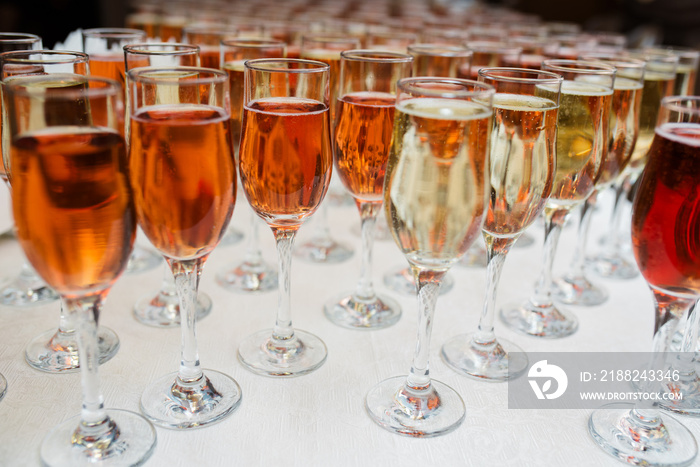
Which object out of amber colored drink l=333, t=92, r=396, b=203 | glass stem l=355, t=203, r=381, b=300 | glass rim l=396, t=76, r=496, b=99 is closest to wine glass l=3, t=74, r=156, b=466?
glass rim l=396, t=76, r=496, b=99

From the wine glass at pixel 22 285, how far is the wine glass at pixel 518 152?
75cm

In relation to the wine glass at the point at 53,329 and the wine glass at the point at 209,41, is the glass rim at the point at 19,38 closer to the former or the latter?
the wine glass at the point at 53,329

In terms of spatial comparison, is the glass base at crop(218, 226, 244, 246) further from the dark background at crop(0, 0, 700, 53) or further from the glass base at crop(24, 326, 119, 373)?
the dark background at crop(0, 0, 700, 53)

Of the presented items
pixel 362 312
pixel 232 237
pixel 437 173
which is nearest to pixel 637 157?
pixel 362 312

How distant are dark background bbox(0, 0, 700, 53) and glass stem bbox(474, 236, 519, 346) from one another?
327cm

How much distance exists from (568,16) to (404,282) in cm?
561

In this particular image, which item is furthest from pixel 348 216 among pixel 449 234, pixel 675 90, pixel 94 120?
pixel 94 120

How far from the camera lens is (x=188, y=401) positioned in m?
0.90

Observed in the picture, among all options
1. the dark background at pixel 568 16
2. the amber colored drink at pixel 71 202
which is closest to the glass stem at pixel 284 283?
the amber colored drink at pixel 71 202

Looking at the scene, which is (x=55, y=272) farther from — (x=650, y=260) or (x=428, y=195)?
(x=650, y=260)

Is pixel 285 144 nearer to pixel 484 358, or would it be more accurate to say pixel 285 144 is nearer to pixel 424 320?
pixel 424 320

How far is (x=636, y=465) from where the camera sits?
839mm

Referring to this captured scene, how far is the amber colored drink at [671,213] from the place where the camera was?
80cm

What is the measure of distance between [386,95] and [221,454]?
63 cm
